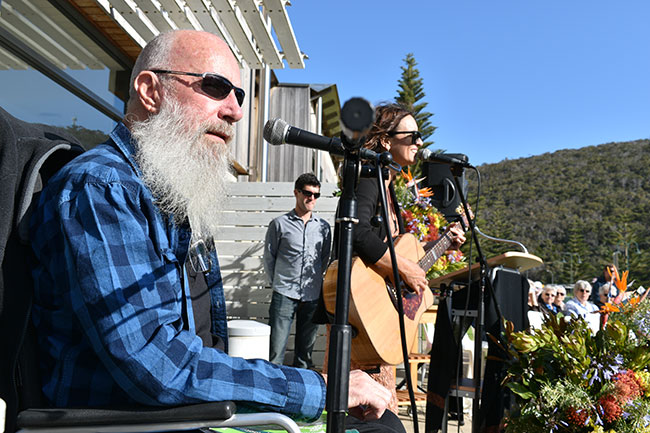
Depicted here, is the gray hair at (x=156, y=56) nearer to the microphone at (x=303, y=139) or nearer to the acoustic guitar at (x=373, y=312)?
the microphone at (x=303, y=139)

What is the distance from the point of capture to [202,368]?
1.30 m

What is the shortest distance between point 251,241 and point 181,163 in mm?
6153

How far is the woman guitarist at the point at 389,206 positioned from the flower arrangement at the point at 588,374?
753 millimetres

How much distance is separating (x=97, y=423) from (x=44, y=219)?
1.66ft

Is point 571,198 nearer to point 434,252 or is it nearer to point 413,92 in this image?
point 413,92

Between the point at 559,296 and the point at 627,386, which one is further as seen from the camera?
the point at 559,296

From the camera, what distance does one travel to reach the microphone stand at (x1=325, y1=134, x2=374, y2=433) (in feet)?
4.24

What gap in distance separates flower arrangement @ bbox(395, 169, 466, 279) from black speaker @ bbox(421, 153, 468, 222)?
0.65ft

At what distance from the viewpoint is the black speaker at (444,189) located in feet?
13.3

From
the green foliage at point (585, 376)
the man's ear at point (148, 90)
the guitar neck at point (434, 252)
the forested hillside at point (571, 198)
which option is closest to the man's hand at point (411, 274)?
the guitar neck at point (434, 252)

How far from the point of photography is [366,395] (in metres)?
1.44

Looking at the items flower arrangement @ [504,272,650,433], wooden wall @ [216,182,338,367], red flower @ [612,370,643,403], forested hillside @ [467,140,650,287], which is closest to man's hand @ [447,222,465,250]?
flower arrangement @ [504,272,650,433]

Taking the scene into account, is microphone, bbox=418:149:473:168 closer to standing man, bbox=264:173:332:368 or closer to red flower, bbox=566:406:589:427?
red flower, bbox=566:406:589:427

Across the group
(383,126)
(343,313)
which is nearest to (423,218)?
(383,126)
